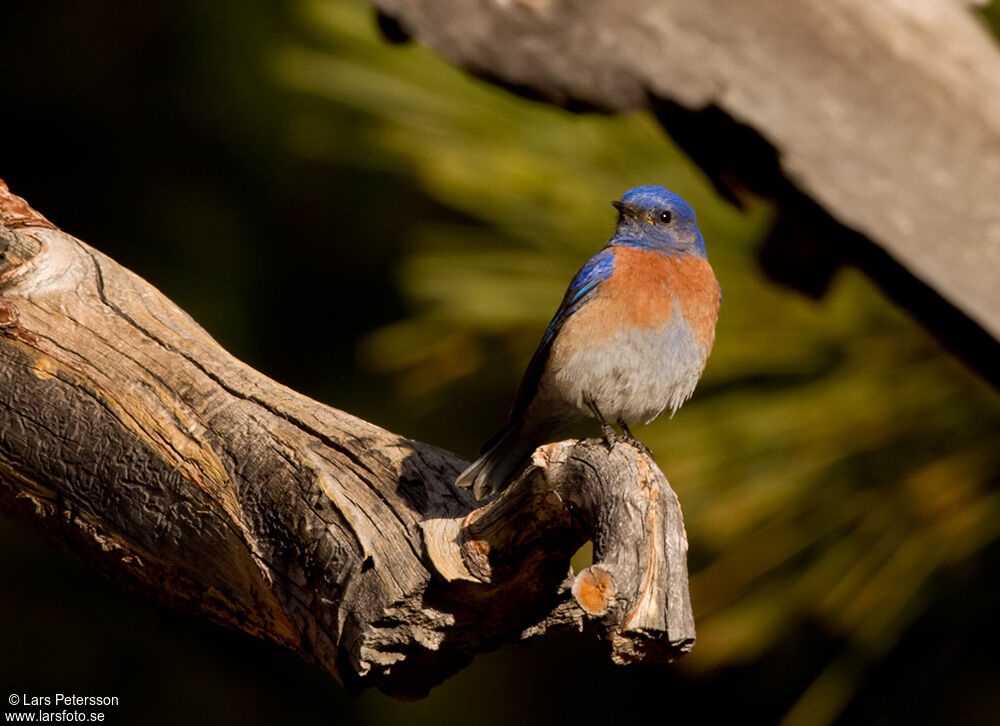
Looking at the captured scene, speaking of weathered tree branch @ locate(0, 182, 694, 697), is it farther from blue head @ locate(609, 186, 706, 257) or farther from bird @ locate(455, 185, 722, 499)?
blue head @ locate(609, 186, 706, 257)

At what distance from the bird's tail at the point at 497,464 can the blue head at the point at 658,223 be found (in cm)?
58

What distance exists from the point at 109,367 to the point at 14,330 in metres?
0.23

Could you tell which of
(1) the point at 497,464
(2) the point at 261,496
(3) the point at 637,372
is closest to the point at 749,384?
(3) the point at 637,372

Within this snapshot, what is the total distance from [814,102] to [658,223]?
84 centimetres

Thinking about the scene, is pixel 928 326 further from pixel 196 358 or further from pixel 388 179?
pixel 388 179

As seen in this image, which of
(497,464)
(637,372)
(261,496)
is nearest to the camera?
(261,496)

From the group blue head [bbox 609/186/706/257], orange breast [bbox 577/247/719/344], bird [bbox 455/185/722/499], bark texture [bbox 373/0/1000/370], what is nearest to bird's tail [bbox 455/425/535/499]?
bird [bbox 455/185/722/499]

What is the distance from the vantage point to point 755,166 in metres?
2.45

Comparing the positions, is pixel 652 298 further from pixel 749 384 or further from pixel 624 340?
pixel 749 384

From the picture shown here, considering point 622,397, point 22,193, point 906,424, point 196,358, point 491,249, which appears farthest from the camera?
point 22,193

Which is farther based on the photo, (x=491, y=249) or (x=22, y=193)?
(x=22, y=193)

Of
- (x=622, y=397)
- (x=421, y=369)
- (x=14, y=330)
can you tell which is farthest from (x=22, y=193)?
(x=622, y=397)

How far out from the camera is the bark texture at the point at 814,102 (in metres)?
2.37

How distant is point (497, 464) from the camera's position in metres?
2.71
